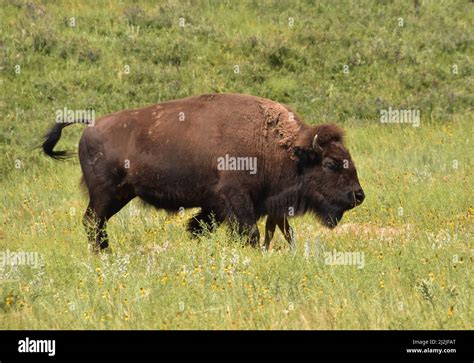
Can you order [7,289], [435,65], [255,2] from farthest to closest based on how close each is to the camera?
[255,2] < [435,65] < [7,289]

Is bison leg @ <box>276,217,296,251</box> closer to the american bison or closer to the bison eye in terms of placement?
the american bison

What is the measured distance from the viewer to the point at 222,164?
355 inches

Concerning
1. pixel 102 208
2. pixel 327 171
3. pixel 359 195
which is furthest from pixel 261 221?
pixel 102 208

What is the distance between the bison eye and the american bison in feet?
0.04

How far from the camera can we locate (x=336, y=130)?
9344mm

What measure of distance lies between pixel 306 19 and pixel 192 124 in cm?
1407

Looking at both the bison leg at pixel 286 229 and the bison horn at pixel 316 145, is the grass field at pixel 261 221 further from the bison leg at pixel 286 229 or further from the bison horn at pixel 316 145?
the bison horn at pixel 316 145

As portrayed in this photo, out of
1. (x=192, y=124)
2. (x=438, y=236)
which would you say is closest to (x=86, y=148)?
(x=192, y=124)

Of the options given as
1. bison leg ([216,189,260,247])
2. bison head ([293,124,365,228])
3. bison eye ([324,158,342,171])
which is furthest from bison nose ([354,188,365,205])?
bison leg ([216,189,260,247])

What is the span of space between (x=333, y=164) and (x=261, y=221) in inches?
75.8

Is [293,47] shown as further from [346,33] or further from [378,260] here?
[378,260]

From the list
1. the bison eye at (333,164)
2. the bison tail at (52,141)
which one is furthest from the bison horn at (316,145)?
the bison tail at (52,141)

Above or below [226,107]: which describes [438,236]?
below

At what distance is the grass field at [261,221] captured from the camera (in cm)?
606
